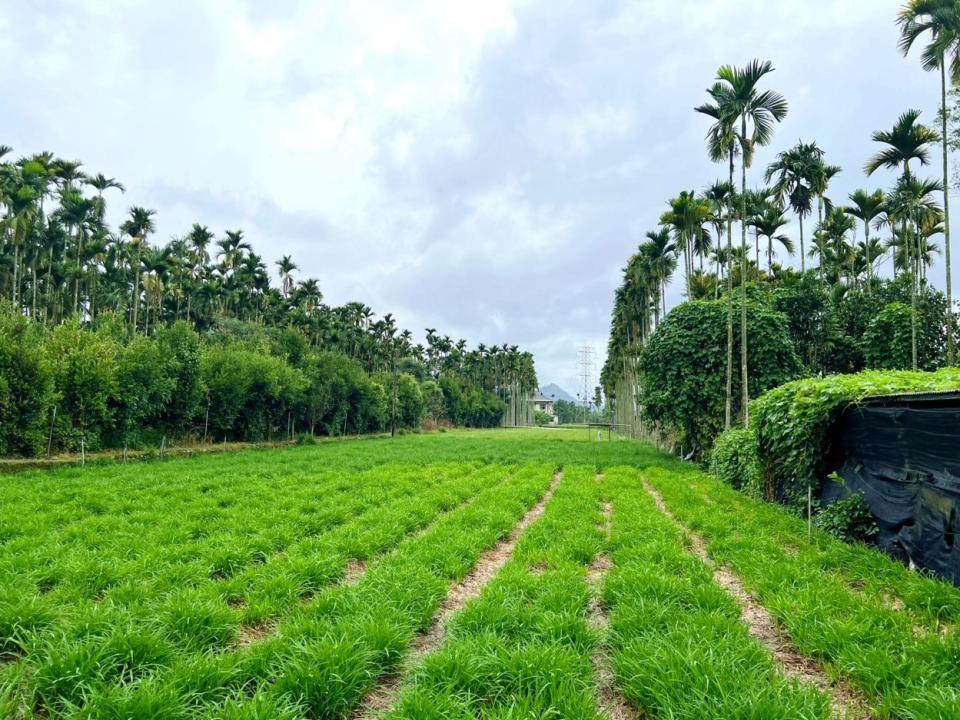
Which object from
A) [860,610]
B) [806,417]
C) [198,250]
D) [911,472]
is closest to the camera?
[860,610]

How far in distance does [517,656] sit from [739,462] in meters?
A: 11.0

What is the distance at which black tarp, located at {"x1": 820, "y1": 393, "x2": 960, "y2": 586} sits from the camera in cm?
486

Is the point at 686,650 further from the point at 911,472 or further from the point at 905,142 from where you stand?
the point at 905,142

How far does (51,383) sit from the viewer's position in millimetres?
15844

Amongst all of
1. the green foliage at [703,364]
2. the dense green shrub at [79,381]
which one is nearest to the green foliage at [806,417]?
the green foliage at [703,364]

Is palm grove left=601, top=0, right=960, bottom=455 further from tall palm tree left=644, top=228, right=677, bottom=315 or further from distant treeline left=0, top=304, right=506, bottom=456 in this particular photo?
distant treeline left=0, top=304, right=506, bottom=456

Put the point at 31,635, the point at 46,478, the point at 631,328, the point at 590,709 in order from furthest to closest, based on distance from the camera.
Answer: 1. the point at 631,328
2. the point at 46,478
3. the point at 31,635
4. the point at 590,709

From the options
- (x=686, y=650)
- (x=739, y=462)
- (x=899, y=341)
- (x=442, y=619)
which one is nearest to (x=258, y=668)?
(x=442, y=619)

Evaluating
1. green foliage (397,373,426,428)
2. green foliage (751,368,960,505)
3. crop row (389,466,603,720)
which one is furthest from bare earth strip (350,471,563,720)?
green foliage (397,373,426,428)

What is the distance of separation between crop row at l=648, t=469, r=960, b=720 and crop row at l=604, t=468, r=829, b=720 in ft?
1.51

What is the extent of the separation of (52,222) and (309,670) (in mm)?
44418

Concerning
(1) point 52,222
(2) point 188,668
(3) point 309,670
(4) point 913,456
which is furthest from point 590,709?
(1) point 52,222

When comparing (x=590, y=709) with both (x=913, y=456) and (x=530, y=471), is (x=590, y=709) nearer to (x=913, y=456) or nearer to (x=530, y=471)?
(x=913, y=456)

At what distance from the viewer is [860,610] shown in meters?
4.07
